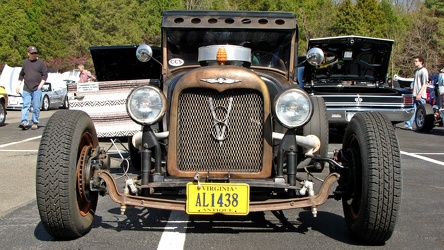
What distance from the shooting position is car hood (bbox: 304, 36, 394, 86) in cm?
1344

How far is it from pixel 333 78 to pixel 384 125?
968cm

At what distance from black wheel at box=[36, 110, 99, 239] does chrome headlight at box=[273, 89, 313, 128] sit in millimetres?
1658

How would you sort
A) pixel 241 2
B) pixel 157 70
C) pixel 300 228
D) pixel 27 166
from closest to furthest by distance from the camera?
1. pixel 300 228
2. pixel 27 166
3. pixel 157 70
4. pixel 241 2

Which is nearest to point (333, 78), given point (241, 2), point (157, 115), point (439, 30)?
point (157, 115)

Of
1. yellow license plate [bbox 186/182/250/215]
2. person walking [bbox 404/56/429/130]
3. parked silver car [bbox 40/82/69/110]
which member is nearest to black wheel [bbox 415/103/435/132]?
person walking [bbox 404/56/429/130]

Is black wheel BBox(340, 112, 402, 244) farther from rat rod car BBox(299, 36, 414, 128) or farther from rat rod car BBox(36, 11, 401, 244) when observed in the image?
rat rod car BBox(299, 36, 414, 128)

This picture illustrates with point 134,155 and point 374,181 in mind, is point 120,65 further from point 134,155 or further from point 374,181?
point 374,181

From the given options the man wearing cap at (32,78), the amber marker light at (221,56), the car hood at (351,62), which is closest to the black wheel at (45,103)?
the man wearing cap at (32,78)

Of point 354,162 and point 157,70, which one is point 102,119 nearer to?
point 157,70

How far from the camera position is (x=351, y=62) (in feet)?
46.0

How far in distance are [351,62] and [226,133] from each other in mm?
10003

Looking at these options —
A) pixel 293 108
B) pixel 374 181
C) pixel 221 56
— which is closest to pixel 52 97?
pixel 221 56

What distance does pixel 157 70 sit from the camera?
10914mm

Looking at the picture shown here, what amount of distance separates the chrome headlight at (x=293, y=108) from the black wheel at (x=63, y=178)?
5.44ft
